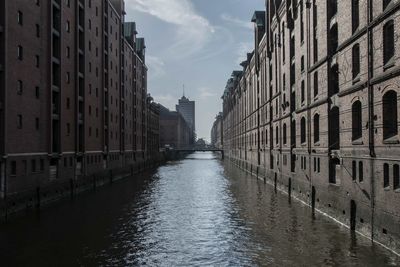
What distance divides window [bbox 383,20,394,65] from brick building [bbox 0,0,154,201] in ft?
69.5

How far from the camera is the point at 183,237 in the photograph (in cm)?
2127

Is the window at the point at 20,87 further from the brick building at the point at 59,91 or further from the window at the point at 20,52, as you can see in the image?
the window at the point at 20,52

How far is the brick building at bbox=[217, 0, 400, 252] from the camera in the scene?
1723cm

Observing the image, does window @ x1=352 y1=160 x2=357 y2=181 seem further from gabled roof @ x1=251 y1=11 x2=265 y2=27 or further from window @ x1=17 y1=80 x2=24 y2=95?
gabled roof @ x1=251 y1=11 x2=265 y2=27

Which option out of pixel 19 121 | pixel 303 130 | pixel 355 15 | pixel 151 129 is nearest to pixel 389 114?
pixel 355 15

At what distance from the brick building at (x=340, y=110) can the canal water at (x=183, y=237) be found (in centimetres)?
150

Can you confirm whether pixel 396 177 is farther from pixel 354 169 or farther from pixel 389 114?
pixel 354 169

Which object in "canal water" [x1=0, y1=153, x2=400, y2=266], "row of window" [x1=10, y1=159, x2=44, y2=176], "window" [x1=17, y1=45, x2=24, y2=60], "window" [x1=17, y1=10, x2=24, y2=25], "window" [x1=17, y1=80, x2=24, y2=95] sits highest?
"window" [x1=17, y1=10, x2=24, y2=25]

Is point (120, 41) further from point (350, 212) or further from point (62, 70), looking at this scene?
point (350, 212)

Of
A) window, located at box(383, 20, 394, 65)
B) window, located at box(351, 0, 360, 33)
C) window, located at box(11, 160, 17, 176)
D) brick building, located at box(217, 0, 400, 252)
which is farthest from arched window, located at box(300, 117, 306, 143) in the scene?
window, located at box(11, 160, 17, 176)

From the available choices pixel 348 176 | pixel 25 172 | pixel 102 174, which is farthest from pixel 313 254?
pixel 102 174

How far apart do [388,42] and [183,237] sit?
1249cm

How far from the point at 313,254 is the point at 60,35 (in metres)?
28.7

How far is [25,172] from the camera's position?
1171 inches
